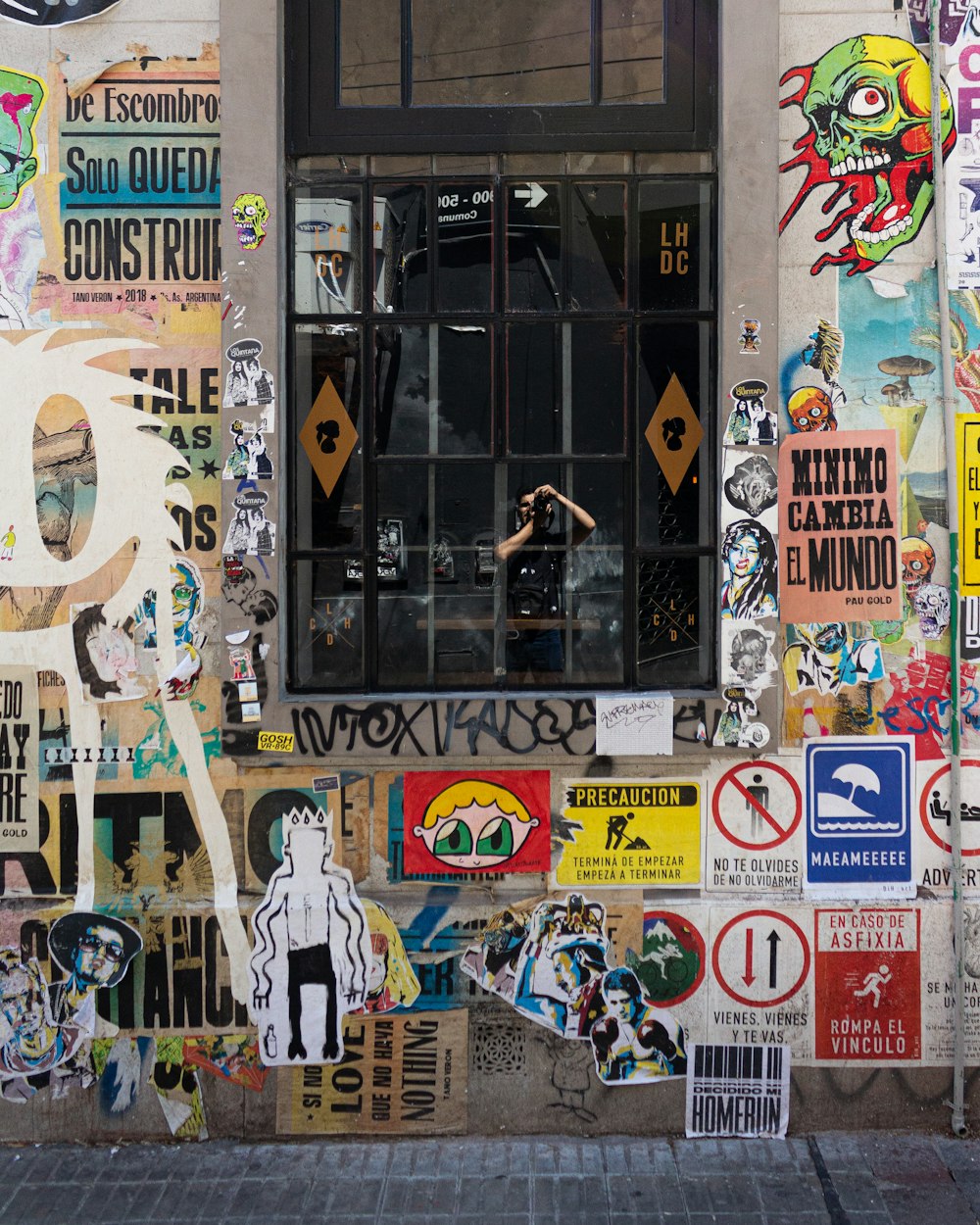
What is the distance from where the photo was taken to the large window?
471 cm

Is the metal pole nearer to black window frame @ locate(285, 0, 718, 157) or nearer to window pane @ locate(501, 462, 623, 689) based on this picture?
black window frame @ locate(285, 0, 718, 157)

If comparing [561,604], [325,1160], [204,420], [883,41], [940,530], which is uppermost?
[883,41]

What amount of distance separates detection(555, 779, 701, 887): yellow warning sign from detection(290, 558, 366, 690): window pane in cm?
107

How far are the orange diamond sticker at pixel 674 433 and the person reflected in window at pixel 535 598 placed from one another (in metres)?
0.44

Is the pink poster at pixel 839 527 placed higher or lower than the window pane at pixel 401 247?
lower

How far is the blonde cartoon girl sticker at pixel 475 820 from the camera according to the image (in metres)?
4.66

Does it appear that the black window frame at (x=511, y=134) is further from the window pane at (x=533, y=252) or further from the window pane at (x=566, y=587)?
the window pane at (x=566, y=587)

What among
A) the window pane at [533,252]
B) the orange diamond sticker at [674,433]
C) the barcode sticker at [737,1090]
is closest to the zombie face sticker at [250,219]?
the window pane at [533,252]

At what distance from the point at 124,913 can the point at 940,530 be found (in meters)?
3.73

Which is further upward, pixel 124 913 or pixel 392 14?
pixel 392 14

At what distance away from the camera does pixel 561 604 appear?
189 inches

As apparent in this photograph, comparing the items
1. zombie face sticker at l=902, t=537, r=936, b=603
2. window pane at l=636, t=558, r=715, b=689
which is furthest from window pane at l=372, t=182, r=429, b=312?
zombie face sticker at l=902, t=537, r=936, b=603

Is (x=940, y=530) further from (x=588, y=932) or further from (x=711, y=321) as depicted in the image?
(x=588, y=932)

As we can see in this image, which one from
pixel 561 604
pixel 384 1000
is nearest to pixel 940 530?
pixel 561 604
